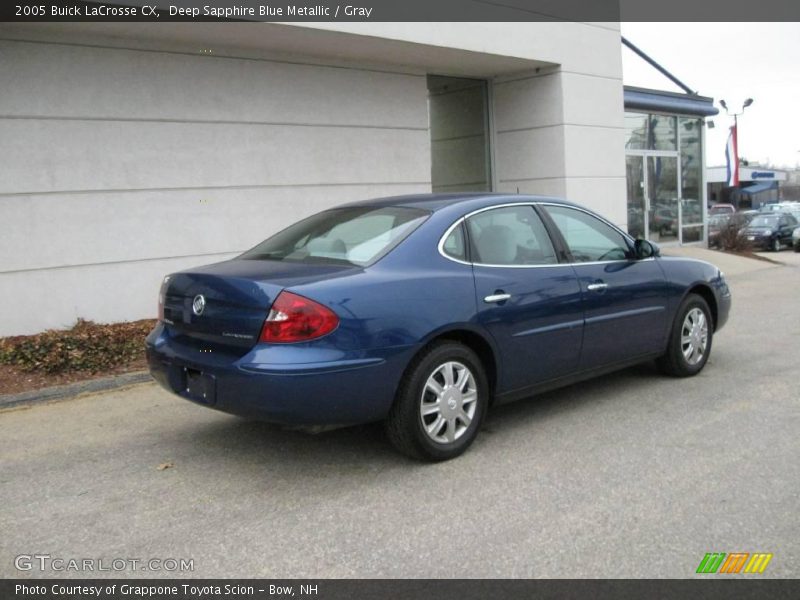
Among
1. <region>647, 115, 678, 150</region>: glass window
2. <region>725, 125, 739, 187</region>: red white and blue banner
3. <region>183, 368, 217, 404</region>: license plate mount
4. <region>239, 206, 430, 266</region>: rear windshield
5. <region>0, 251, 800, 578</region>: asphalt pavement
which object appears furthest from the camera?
<region>725, 125, 739, 187</region>: red white and blue banner

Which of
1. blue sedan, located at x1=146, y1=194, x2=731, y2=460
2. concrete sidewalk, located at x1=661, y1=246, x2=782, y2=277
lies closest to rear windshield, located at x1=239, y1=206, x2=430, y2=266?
blue sedan, located at x1=146, y1=194, x2=731, y2=460

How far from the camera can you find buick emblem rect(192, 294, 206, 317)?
438cm

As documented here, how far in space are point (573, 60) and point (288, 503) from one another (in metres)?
10.2

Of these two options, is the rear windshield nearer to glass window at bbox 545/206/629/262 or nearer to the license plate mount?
the license plate mount

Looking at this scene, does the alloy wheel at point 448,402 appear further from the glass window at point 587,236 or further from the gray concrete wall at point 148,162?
the gray concrete wall at point 148,162

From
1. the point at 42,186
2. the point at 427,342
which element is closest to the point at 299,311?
the point at 427,342

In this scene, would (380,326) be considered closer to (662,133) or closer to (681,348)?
(681,348)

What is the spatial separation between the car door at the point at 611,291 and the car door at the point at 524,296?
0.50 ft

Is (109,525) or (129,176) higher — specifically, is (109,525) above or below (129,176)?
below

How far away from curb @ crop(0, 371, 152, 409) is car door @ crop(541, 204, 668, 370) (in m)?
3.83

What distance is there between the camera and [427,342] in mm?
4410

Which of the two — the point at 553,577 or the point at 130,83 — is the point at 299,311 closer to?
the point at 553,577

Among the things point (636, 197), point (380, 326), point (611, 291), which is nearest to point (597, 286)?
point (611, 291)

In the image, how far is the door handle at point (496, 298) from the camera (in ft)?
15.5
